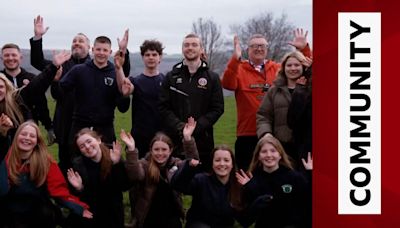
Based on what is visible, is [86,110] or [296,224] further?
[86,110]

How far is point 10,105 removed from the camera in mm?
6473

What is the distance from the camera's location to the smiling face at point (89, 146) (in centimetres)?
589

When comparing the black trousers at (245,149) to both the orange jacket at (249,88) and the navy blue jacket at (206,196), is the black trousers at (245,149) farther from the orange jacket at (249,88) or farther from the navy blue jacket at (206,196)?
the navy blue jacket at (206,196)

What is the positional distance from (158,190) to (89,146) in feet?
2.62

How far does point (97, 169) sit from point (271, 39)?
5504cm

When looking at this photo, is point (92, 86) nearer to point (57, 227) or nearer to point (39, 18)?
point (39, 18)

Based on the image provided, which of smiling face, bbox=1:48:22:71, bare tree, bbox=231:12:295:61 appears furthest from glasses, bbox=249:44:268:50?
bare tree, bbox=231:12:295:61

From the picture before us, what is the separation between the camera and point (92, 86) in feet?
22.1

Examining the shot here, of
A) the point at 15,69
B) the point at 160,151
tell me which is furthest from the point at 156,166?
the point at 15,69

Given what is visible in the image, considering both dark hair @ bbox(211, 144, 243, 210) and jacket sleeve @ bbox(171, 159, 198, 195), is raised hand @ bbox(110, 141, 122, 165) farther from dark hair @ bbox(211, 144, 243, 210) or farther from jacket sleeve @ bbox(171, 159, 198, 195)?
dark hair @ bbox(211, 144, 243, 210)

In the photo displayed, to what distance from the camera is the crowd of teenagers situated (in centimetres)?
582

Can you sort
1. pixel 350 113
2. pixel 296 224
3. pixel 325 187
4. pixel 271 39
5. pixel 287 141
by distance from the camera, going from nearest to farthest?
pixel 350 113 → pixel 325 187 → pixel 296 224 → pixel 287 141 → pixel 271 39

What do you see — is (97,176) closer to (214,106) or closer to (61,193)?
(61,193)

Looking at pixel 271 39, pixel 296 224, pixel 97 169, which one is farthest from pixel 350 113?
pixel 271 39
